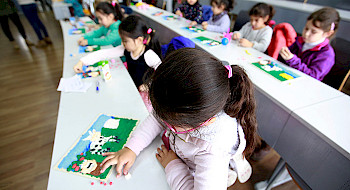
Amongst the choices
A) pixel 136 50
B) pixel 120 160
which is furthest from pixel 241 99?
pixel 136 50

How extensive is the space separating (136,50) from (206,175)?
105cm

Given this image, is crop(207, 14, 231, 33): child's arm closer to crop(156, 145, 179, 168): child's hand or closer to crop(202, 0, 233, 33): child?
crop(202, 0, 233, 33): child

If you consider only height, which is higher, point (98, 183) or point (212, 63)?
point (212, 63)

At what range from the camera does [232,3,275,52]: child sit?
1.78m

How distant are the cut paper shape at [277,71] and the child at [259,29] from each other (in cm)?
43

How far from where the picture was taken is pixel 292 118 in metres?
0.94

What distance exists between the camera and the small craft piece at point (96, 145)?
0.66 m

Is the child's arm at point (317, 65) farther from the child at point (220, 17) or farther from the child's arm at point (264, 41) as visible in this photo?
the child at point (220, 17)

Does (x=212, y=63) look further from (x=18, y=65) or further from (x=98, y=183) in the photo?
(x=18, y=65)

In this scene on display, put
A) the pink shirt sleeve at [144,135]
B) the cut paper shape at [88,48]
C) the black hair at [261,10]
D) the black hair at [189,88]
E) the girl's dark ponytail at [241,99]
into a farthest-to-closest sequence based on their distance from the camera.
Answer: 1. the black hair at [261,10]
2. the cut paper shape at [88,48]
3. the pink shirt sleeve at [144,135]
4. the girl's dark ponytail at [241,99]
5. the black hair at [189,88]

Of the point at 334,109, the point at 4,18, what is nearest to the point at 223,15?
the point at 334,109

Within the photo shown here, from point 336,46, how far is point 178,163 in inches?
59.5

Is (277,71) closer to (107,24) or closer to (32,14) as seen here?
(107,24)

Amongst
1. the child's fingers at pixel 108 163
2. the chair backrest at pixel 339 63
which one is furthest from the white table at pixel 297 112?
the child's fingers at pixel 108 163
